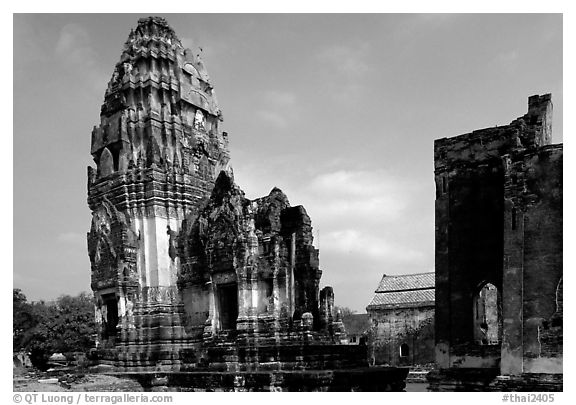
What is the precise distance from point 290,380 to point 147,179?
31.8ft

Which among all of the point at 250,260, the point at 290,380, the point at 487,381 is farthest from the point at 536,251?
the point at 250,260

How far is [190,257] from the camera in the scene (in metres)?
22.5

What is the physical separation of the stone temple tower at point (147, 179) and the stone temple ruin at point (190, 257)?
0.15 feet

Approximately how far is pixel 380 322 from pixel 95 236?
20172 millimetres

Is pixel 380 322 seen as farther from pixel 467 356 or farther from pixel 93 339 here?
pixel 467 356

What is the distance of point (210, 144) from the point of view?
82.9ft

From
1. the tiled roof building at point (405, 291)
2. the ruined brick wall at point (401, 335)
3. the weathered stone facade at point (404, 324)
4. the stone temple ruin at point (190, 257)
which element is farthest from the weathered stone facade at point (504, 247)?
the tiled roof building at point (405, 291)

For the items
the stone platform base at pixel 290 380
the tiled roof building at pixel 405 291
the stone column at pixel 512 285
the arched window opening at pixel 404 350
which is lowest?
the arched window opening at pixel 404 350

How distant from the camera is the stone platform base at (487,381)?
12.6 m

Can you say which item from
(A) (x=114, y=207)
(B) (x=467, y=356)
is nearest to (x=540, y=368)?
(B) (x=467, y=356)

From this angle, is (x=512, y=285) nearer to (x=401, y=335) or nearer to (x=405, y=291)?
(x=401, y=335)

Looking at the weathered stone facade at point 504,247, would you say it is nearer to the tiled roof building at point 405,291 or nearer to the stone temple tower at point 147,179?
the stone temple tower at point 147,179

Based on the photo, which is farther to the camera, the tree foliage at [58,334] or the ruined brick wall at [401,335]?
the tree foliage at [58,334]

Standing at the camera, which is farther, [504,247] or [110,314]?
[110,314]
